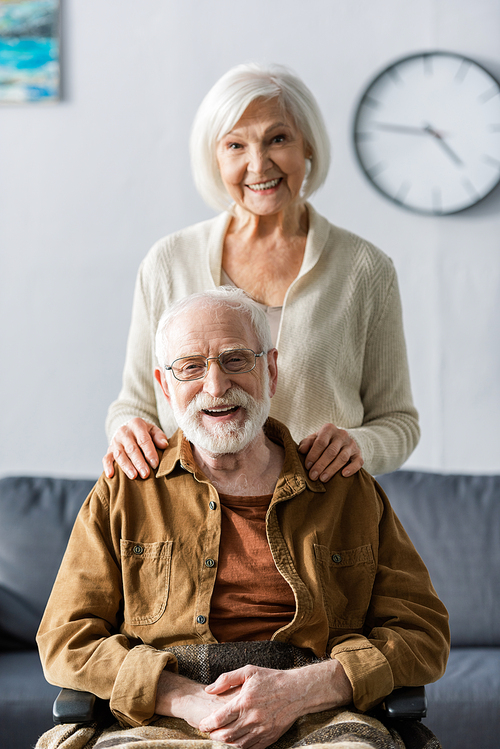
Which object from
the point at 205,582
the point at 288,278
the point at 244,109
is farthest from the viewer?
the point at 288,278

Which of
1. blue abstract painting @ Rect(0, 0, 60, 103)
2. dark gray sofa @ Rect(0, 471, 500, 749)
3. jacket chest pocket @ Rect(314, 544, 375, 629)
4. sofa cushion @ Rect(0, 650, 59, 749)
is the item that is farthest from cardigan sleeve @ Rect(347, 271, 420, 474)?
blue abstract painting @ Rect(0, 0, 60, 103)

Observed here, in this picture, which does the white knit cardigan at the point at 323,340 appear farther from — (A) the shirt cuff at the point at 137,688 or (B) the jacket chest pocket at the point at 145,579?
(A) the shirt cuff at the point at 137,688

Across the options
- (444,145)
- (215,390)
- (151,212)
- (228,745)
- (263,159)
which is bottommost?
(228,745)

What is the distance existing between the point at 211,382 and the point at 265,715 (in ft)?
2.10

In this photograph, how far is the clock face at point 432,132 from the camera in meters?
3.23

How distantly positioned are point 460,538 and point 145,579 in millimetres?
1577

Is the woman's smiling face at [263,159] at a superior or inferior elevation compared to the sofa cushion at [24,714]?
superior

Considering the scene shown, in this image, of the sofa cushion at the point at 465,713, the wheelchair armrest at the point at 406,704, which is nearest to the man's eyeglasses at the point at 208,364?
the wheelchair armrest at the point at 406,704

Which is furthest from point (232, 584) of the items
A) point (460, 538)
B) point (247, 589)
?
point (460, 538)

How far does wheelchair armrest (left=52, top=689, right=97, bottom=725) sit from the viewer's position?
1.39m

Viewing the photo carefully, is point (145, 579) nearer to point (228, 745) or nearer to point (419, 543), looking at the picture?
point (228, 745)

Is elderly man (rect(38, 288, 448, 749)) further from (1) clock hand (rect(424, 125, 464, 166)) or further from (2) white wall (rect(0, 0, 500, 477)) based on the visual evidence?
(1) clock hand (rect(424, 125, 464, 166))

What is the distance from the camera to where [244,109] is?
5.89ft

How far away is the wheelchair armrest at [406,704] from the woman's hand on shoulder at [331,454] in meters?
0.45
